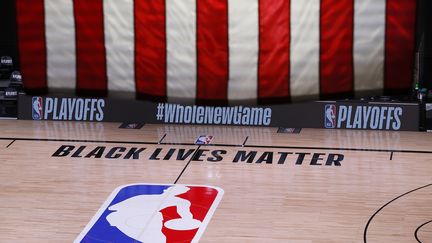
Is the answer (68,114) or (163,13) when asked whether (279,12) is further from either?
(68,114)

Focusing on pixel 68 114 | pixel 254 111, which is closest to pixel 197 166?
pixel 254 111

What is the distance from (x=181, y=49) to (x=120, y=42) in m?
0.28

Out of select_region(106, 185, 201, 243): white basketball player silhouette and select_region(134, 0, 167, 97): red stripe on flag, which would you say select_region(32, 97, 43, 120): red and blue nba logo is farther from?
select_region(134, 0, 167, 97): red stripe on flag

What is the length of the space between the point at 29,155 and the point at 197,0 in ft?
24.2

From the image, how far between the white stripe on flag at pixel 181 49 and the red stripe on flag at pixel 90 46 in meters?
0.31

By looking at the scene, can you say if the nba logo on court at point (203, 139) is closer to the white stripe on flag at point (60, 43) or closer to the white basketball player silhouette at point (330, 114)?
the white basketball player silhouette at point (330, 114)

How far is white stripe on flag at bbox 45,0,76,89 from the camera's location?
3775 millimetres

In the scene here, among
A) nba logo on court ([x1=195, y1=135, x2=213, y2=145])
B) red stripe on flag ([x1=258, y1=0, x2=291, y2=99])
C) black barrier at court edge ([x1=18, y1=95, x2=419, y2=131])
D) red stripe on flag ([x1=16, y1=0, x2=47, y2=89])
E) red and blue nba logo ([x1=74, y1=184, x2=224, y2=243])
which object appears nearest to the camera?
red stripe on flag ([x1=258, y1=0, x2=291, y2=99])

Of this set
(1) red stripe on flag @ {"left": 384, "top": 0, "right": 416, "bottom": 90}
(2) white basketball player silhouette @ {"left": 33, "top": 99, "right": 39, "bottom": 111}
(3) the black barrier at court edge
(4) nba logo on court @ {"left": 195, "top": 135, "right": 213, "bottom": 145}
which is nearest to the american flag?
(1) red stripe on flag @ {"left": 384, "top": 0, "right": 416, "bottom": 90}

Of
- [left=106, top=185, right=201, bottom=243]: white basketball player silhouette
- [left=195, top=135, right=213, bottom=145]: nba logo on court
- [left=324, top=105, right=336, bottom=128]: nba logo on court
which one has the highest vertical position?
[left=324, top=105, right=336, bottom=128]: nba logo on court

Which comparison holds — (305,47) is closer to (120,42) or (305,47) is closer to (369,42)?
(369,42)

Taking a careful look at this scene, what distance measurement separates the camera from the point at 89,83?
387cm

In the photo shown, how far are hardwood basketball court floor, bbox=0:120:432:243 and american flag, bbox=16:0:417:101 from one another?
156 inches

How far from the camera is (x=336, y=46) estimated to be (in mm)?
3658
